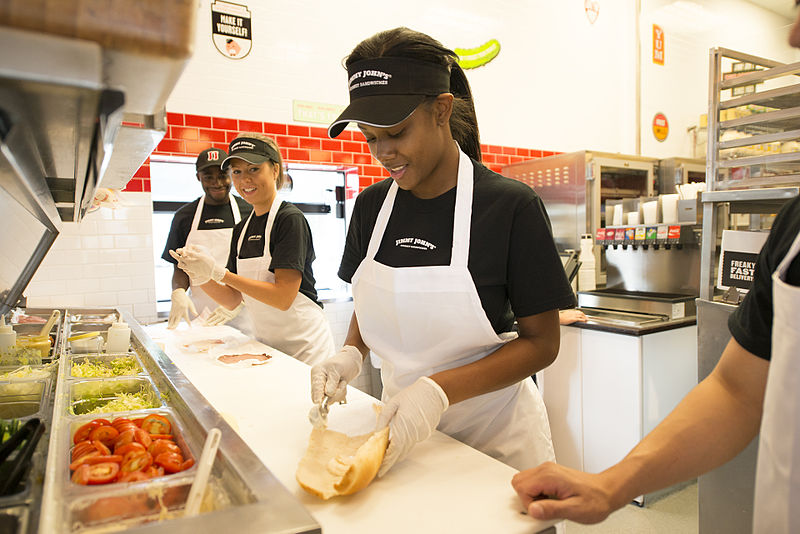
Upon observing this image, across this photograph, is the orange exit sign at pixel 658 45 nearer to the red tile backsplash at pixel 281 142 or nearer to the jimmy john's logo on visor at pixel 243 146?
the red tile backsplash at pixel 281 142

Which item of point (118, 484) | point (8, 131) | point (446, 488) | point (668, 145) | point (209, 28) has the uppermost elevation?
point (209, 28)

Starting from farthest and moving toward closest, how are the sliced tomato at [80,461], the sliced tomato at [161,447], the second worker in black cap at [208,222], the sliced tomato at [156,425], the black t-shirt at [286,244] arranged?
the second worker in black cap at [208,222]
the black t-shirt at [286,244]
the sliced tomato at [156,425]
the sliced tomato at [161,447]
the sliced tomato at [80,461]

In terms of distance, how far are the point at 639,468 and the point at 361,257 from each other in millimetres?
1141

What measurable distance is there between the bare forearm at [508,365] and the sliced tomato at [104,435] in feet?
2.58

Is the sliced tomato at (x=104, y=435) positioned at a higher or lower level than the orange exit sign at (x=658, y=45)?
lower

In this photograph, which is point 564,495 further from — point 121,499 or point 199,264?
point 199,264

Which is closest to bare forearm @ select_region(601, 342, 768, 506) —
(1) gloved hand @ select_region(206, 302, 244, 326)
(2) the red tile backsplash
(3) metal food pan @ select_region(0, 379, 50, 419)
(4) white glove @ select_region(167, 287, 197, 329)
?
(3) metal food pan @ select_region(0, 379, 50, 419)

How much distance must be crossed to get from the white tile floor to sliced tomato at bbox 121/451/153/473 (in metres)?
2.46

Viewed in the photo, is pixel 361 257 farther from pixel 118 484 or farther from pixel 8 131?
pixel 8 131

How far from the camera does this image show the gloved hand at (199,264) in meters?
2.73

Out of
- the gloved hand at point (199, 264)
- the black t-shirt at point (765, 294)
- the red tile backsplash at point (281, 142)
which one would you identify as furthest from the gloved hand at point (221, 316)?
the black t-shirt at point (765, 294)

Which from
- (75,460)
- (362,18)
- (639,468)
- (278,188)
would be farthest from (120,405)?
(362,18)

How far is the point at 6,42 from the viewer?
36cm

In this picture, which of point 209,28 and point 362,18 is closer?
point 209,28
